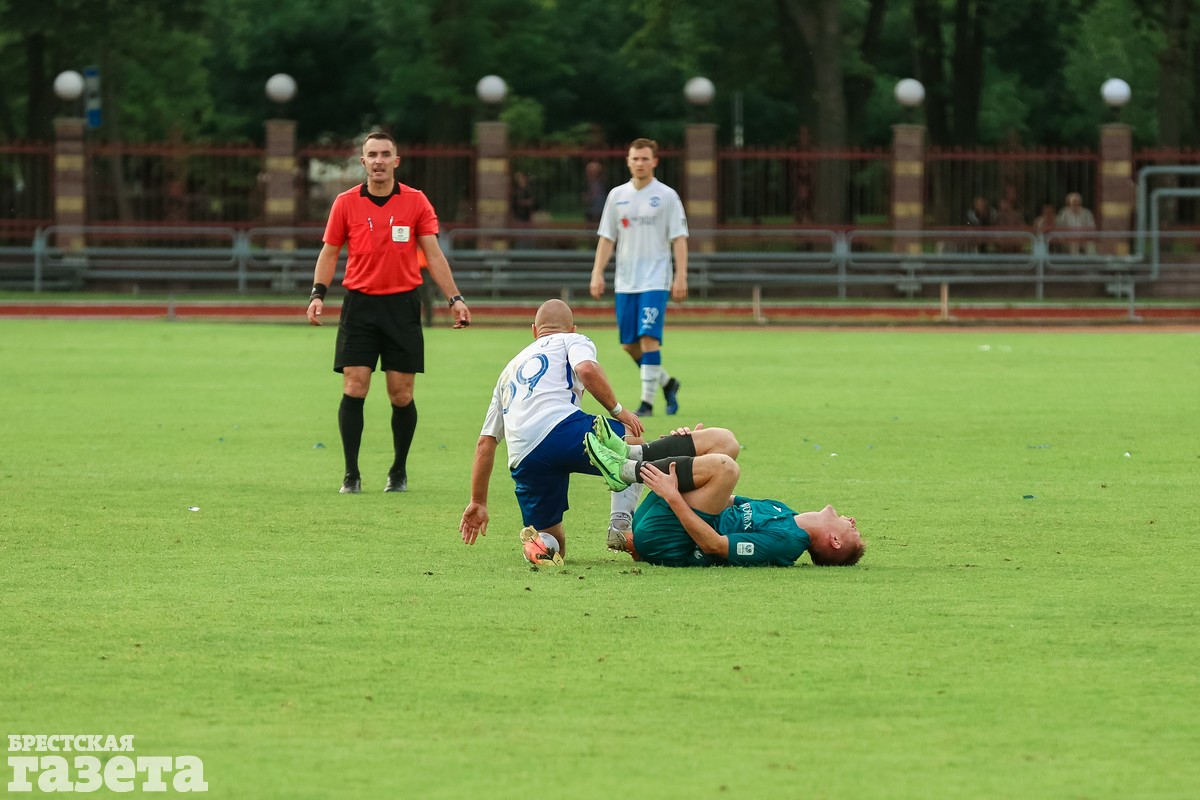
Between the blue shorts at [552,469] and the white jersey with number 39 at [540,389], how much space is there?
1.4 inches

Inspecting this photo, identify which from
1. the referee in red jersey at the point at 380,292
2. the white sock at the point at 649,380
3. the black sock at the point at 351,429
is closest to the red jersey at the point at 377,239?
the referee in red jersey at the point at 380,292

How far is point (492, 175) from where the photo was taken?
39031mm

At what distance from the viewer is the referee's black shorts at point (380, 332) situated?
39.4 feet

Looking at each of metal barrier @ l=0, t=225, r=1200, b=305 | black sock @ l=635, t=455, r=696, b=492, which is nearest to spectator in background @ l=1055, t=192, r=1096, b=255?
metal barrier @ l=0, t=225, r=1200, b=305

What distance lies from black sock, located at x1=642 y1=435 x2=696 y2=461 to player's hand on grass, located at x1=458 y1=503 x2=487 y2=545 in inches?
28.4

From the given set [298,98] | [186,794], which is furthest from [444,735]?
[298,98]

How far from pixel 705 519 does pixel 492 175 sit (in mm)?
30812

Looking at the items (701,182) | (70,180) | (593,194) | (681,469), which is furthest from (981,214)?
(681,469)

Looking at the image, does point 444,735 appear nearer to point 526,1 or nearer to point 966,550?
point 966,550

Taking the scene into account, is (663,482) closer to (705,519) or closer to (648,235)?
(705,519)

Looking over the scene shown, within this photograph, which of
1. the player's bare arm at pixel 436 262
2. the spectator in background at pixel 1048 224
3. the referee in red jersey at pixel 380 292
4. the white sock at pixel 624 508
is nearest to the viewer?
the white sock at pixel 624 508

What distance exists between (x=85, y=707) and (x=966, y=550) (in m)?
4.49

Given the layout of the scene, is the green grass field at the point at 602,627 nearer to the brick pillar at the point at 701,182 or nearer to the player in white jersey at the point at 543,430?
the player in white jersey at the point at 543,430

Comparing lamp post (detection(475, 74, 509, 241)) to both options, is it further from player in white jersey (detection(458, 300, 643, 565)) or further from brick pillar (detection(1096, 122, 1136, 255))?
player in white jersey (detection(458, 300, 643, 565))
